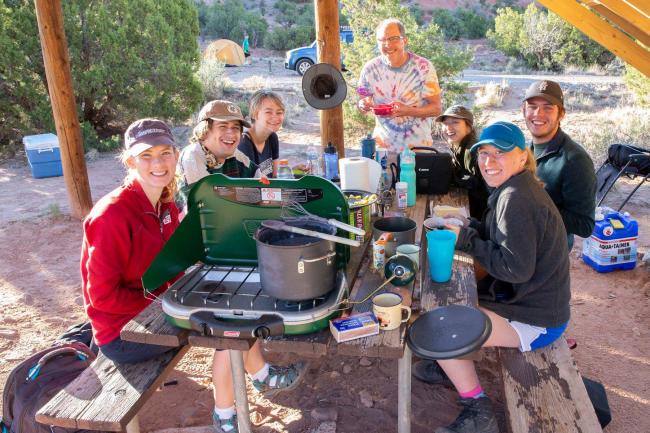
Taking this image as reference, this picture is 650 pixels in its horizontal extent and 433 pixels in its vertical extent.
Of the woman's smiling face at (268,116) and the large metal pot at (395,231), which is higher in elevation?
the woman's smiling face at (268,116)

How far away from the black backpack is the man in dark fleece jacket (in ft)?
8.47

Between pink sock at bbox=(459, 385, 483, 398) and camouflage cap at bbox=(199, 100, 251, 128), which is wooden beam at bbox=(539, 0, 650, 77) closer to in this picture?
camouflage cap at bbox=(199, 100, 251, 128)

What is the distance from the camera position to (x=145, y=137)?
238 cm

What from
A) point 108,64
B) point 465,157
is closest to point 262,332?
point 465,157

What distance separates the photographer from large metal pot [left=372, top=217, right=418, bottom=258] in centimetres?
234

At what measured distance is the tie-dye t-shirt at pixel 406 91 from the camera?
4.46m

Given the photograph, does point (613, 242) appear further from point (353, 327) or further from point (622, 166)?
point (353, 327)

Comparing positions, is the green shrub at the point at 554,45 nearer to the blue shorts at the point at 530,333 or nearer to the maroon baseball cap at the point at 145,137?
the blue shorts at the point at 530,333

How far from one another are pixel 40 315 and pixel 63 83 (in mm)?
2597

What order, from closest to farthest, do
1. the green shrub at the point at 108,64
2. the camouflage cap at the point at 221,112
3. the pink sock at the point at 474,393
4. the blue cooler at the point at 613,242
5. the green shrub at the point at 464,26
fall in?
1. the pink sock at the point at 474,393
2. the camouflage cap at the point at 221,112
3. the blue cooler at the point at 613,242
4. the green shrub at the point at 108,64
5. the green shrub at the point at 464,26

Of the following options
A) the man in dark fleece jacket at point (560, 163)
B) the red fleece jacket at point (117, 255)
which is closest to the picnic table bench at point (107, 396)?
the red fleece jacket at point (117, 255)

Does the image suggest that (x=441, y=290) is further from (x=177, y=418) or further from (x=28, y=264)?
(x=28, y=264)

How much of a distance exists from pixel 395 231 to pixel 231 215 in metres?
0.74

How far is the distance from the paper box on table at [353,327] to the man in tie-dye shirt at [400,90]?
9.12 ft
